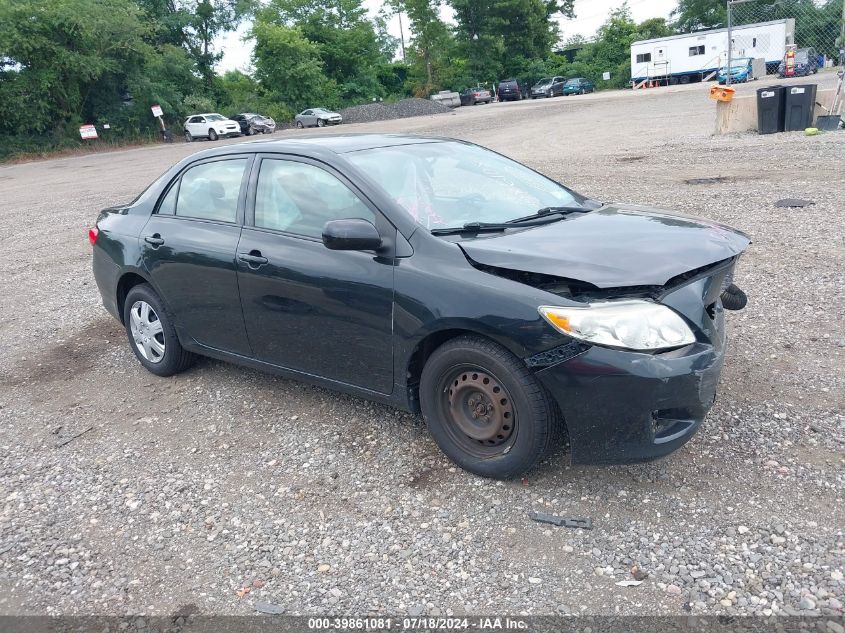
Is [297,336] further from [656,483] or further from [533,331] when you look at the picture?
[656,483]

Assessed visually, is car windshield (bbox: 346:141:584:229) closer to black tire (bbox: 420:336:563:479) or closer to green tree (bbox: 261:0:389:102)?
black tire (bbox: 420:336:563:479)

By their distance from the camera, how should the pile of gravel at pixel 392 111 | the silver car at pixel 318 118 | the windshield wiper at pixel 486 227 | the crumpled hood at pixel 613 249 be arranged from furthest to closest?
the pile of gravel at pixel 392 111
the silver car at pixel 318 118
the windshield wiper at pixel 486 227
the crumpled hood at pixel 613 249

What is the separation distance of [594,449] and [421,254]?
1265 mm

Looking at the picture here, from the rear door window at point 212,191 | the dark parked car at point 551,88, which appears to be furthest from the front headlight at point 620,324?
the dark parked car at point 551,88

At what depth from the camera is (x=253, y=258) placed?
4.20m

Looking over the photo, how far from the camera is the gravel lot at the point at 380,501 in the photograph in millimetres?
2824

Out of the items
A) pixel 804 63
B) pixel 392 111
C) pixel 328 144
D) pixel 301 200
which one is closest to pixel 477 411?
pixel 301 200

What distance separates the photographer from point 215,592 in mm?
2963

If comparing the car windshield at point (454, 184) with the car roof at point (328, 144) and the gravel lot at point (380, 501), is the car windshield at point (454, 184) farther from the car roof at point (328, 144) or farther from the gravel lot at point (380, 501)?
the gravel lot at point (380, 501)

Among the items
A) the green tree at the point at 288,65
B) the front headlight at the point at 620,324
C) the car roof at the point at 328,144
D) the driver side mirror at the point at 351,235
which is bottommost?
the front headlight at the point at 620,324

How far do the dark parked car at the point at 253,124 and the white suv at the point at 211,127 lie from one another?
72cm

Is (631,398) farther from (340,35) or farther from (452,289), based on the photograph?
(340,35)

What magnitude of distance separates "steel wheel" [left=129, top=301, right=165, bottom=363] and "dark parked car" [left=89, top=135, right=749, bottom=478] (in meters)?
0.06

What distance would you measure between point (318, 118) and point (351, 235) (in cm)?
4376
